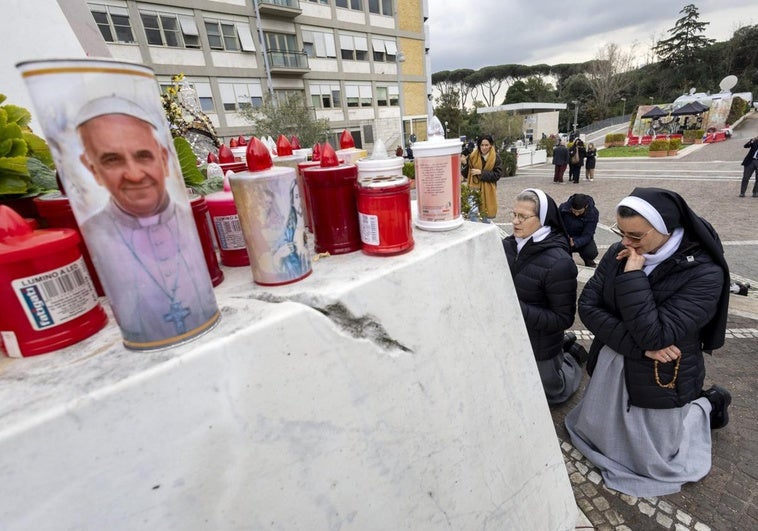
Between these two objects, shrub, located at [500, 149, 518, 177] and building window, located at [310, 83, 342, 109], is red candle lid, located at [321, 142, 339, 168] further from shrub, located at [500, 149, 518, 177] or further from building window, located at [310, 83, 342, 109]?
building window, located at [310, 83, 342, 109]

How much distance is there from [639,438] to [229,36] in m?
23.4

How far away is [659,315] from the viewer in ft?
6.36

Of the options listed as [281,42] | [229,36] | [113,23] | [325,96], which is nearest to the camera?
[113,23]

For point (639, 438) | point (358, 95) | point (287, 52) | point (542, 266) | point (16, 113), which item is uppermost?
point (287, 52)

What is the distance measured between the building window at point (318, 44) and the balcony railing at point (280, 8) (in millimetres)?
1177

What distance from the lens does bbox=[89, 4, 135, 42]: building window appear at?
52.0 ft

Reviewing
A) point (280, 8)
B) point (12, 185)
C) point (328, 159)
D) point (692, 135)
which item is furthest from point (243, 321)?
point (692, 135)

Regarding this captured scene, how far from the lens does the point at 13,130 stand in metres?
1.08

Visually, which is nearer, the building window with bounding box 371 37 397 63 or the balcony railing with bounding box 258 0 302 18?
the balcony railing with bounding box 258 0 302 18

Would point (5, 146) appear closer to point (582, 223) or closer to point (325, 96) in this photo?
point (582, 223)

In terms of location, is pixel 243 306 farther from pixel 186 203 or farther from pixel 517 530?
pixel 517 530

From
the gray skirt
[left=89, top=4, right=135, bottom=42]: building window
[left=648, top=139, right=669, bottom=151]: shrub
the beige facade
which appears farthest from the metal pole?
the gray skirt

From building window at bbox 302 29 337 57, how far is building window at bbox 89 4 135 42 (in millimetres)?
8931

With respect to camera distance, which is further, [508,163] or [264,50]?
[264,50]
